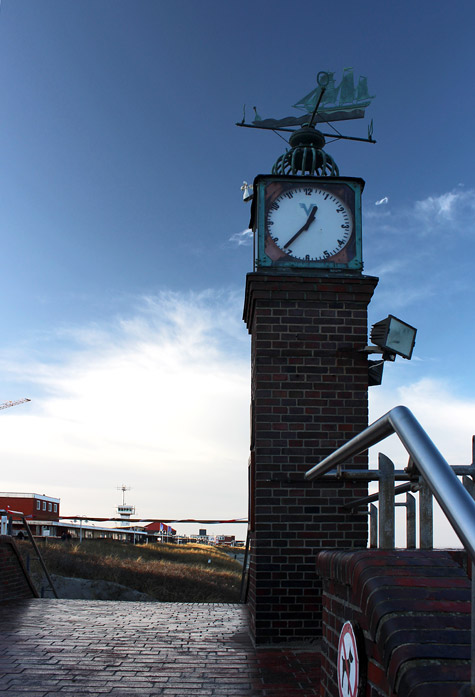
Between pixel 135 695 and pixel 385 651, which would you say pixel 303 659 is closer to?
pixel 135 695

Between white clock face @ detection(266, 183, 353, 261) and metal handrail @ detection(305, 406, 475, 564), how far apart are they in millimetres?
4152

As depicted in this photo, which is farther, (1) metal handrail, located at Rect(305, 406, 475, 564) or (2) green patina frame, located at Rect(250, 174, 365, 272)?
(2) green patina frame, located at Rect(250, 174, 365, 272)

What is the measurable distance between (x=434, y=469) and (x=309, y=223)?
5055 millimetres

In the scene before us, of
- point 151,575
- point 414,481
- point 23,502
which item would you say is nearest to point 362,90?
point 414,481

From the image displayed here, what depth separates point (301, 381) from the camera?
20.3 ft

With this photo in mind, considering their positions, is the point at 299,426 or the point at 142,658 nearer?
the point at 142,658

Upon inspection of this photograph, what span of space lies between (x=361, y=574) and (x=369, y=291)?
14.0ft

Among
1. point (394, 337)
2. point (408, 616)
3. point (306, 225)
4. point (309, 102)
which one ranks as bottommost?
point (408, 616)

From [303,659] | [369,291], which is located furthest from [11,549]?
[369,291]

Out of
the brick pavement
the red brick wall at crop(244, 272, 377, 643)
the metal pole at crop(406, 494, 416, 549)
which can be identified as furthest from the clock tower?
the metal pole at crop(406, 494, 416, 549)

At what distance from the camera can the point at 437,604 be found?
2.17 m

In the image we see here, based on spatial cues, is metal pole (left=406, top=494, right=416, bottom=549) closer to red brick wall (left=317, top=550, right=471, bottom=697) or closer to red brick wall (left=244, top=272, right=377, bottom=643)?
red brick wall (left=317, top=550, right=471, bottom=697)

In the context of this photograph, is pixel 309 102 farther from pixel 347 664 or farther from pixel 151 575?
pixel 151 575

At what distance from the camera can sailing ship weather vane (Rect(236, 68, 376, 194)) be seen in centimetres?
717
